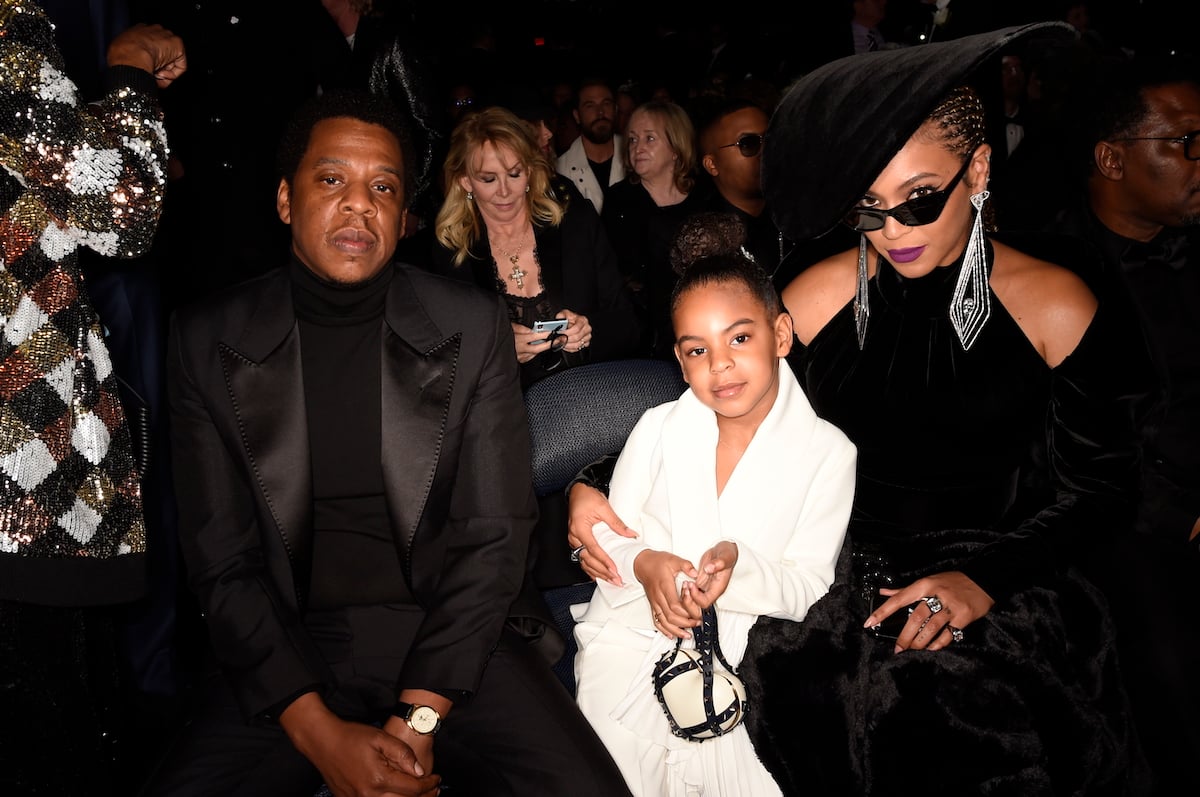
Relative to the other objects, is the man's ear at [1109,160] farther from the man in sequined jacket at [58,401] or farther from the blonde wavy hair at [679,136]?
the man in sequined jacket at [58,401]

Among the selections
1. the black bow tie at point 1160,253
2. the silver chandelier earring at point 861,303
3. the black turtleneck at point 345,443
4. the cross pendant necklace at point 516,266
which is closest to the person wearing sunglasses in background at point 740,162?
the cross pendant necklace at point 516,266

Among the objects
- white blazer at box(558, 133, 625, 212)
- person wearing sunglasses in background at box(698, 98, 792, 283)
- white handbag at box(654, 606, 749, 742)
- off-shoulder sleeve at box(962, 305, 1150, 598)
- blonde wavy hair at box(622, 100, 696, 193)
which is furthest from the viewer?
white blazer at box(558, 133, 625, 212)

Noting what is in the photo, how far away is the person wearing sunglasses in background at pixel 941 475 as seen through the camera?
1.85m

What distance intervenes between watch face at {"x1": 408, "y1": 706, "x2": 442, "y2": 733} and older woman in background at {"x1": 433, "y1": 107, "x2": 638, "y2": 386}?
2.18 meters

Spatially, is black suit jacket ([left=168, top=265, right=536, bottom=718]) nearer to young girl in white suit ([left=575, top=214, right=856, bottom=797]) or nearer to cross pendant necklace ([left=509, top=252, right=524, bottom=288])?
young girl in white suit ([left=575, top=214, right=856, bottom=797])

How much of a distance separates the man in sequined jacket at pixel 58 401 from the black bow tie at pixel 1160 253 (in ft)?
10.0

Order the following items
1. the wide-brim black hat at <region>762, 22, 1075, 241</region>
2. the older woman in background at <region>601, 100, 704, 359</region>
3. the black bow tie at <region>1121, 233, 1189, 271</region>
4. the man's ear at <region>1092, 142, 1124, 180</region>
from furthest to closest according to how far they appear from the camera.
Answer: the older woman in background at <region>601, 100, 704, 359</region> < the man's ear at <region>1092, 142, 1124, 180</region> < the black bow tie at <region>1121, 233, 1189, 271</region> < the wide-brim black hat at <region>762, 22, 1075, 241</region>

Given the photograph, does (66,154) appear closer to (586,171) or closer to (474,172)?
(474,172)

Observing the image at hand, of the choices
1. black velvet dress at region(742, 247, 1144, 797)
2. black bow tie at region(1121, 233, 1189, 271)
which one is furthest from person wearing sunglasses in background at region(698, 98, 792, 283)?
black velvet dress at region(742, 247, 1144, 797)

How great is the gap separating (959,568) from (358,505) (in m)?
1.55

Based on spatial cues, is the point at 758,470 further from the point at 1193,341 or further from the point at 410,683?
the point at 1193,341

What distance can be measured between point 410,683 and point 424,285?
1.04m

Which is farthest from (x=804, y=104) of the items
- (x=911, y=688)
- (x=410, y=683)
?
(x=410, y=683)

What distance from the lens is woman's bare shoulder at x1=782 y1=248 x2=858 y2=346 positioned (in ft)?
7.87
